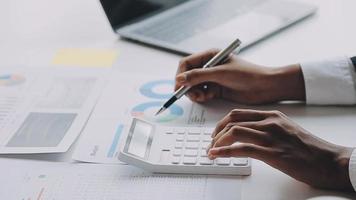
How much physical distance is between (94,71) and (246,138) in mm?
405

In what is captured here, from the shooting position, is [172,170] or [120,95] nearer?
[172,170]

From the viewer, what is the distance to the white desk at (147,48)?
2.70 feet

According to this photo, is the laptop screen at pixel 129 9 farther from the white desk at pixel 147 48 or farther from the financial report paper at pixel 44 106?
the financial report paper at pixel 44 106

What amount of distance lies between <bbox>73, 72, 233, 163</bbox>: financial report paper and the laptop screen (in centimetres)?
18

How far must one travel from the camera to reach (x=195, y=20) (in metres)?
1.15

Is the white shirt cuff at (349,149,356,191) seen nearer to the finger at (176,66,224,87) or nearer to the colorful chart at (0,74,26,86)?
the finger at (176,66,224,87)

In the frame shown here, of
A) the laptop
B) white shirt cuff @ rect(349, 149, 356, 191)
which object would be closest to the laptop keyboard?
the laptop

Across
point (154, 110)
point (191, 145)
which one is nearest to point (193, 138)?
point (191, 145)

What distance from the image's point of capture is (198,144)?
2.50 feet

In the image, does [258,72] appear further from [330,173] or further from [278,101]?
[330,173]

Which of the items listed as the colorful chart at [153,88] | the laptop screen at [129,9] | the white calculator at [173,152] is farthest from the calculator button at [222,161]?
the laptop screen at [129,9]

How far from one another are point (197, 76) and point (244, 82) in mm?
78

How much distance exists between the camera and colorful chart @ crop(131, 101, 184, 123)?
86 centimetres

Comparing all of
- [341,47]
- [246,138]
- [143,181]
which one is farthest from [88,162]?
[341,47]
